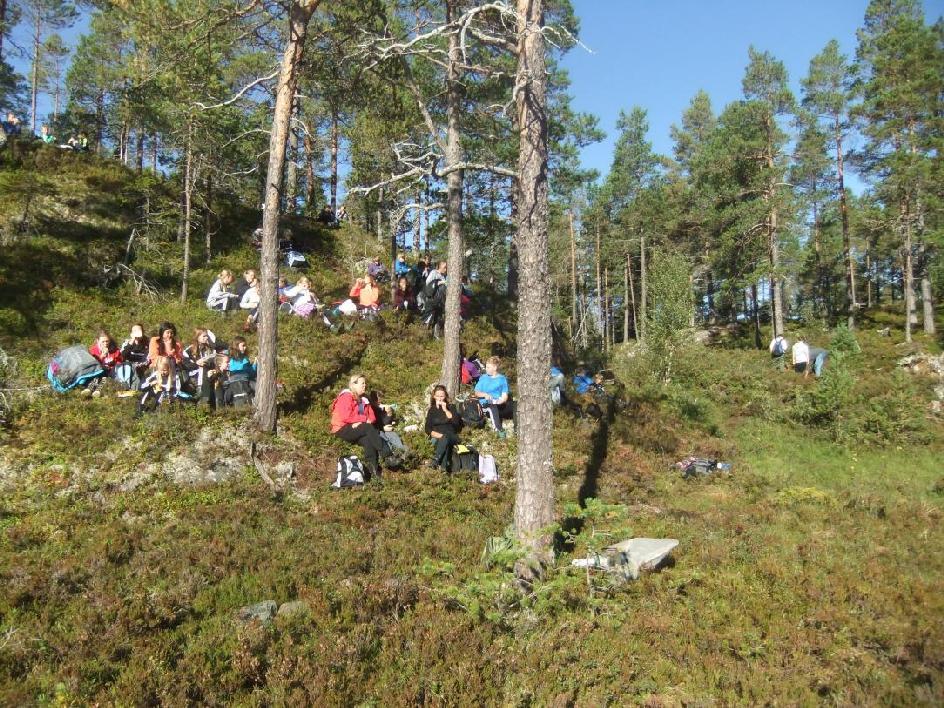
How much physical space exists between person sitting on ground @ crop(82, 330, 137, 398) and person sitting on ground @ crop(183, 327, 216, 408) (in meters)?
1.05

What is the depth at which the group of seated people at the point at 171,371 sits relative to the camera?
10.2 meters

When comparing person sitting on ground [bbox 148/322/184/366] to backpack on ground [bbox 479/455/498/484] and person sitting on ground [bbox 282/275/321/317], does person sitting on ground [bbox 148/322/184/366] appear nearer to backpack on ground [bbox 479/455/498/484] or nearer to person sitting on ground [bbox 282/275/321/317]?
person sitting on ground [bbox 282/275/321/317]

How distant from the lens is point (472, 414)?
1163 centimetres

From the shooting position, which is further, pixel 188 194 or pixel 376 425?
pixel 188 194

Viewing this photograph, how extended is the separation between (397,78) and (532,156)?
719 centimetres

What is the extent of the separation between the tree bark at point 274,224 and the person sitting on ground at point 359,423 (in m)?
1.26

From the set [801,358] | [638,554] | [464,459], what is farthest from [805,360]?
[638,554]

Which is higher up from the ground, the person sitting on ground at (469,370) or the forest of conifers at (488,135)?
the forest of conifers at (488,135)

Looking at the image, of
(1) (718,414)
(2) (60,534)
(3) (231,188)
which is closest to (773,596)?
(2) (60,534)

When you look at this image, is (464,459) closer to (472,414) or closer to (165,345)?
(472,414)

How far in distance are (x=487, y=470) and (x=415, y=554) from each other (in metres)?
3.19

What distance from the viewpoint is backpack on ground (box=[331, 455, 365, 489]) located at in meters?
8.92

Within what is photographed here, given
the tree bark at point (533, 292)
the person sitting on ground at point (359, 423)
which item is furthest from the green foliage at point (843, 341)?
the person sitting on ground at point (359, 423)

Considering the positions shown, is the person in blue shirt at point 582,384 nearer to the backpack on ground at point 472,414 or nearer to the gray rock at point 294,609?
the backpack on ground at point 472,414
